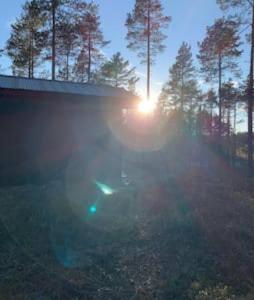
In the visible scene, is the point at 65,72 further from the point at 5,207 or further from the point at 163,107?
the point at 5,207

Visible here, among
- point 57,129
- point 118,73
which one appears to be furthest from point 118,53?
point 57,129

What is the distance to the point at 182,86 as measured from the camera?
34000 mm

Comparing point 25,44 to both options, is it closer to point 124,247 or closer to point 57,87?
point 57,87

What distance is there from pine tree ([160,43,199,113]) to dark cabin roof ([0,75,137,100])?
2358 centimetres

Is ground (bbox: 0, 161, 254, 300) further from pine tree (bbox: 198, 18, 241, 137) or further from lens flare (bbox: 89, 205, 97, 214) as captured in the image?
pine tree (bbox: 198, 18, 241, 137)

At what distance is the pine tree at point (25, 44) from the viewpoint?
19.5 metres

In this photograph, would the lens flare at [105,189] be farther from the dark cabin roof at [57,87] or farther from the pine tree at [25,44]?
the pine tree at [25,44]

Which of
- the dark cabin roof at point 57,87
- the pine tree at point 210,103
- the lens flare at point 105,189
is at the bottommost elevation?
the lens flare at point 105,189

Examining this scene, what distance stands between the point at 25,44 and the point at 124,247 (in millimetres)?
21162

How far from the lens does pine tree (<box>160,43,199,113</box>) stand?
3225 cm

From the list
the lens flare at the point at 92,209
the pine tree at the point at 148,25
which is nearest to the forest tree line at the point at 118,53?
the pine tree at the point at 148,25

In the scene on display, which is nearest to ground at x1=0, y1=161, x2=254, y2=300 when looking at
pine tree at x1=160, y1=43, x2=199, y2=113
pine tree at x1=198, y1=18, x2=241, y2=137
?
pine tree at x1=198, y1=18, x2=241, y2=137

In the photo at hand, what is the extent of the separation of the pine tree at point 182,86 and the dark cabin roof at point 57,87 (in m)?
23.6

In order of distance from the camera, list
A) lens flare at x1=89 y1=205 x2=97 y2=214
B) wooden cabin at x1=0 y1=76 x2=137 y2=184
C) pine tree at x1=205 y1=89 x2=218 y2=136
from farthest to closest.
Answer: pine tree at x1=205 y1=89 x2=218 y2=136
wooden cabin at x1=0 y1=76 x2=137 y2=184
lens flare at x1=89 y1=205 x2=97 y2=214
